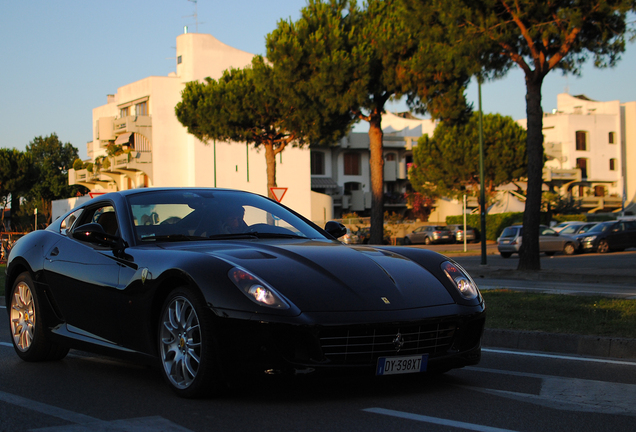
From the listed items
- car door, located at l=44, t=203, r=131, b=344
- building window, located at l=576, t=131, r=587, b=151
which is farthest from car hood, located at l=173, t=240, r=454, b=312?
building window, located at l=576, t=131, r=587, b=151

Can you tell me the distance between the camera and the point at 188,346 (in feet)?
15.2

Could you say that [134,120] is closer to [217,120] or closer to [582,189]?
[217,120]

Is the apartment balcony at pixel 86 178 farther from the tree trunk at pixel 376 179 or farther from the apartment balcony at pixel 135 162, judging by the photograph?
the tree trunk at pixel 376 179

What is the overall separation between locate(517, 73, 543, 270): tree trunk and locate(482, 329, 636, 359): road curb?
1231cm

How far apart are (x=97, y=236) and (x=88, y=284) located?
0.38 m

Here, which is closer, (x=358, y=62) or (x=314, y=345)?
(x=314, y=345)

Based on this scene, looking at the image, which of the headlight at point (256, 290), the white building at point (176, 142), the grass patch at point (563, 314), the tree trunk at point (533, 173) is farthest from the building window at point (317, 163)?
the headlight at point (256, 290)

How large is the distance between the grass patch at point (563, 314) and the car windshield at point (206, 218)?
3106 mm

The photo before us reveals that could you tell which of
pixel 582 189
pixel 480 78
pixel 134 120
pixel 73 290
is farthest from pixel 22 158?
pixel 73 290

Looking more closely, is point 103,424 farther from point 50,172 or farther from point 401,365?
point 50,172

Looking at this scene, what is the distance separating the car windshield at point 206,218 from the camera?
5.57m

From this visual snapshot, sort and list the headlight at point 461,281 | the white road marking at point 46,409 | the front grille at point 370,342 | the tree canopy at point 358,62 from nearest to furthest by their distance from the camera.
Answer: the white road marking at point 46,409
the front grille at point 370,342
the headlight at point 461,281
the tree canopy at point 358,62

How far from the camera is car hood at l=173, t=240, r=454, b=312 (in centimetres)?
447

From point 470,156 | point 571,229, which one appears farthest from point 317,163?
point 571,229
